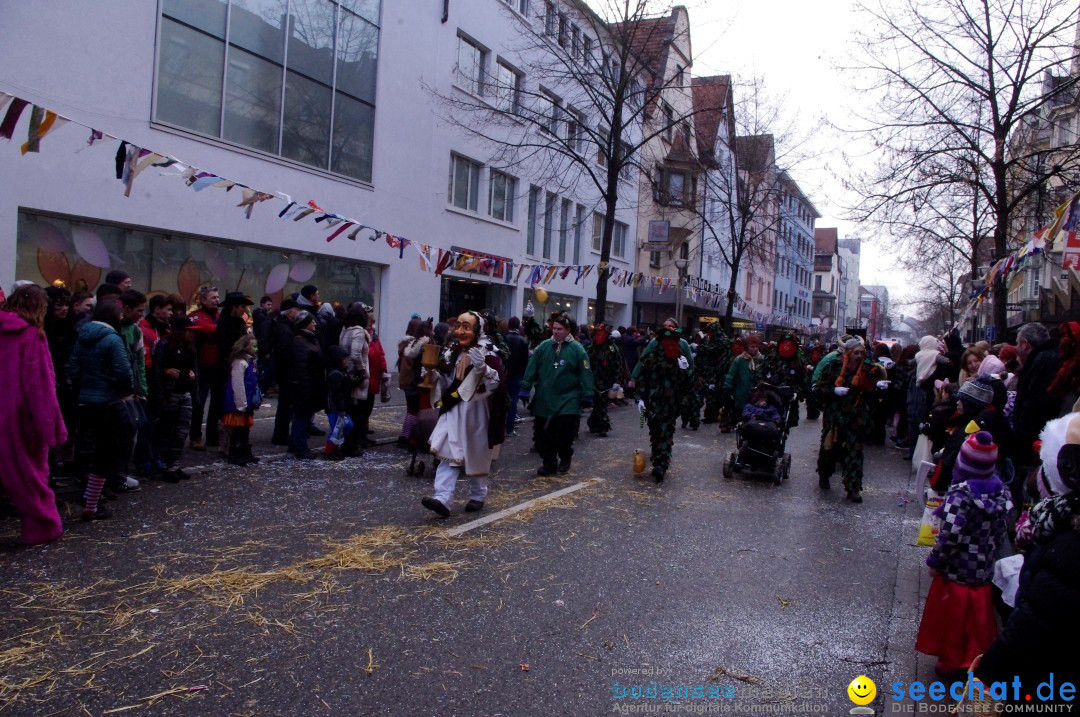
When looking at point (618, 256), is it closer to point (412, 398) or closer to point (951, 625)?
point (412, 398)

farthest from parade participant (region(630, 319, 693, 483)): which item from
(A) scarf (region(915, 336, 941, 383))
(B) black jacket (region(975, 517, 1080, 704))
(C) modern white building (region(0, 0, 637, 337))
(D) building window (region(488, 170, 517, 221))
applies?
(D) building window (region(488, 170, 517, 221))

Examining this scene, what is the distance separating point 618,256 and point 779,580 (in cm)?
2770

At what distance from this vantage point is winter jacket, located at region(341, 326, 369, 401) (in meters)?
9.09

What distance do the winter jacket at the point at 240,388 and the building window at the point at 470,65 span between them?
1470 cm

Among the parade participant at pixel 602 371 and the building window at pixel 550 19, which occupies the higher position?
the building window at pixel 550 19

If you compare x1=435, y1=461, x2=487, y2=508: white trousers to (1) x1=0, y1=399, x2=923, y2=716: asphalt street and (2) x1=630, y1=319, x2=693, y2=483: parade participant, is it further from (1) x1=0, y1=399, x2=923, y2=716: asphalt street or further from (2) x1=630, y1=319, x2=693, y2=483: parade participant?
(2) x1=630, y1=319, x2=693, y2=483: parade participant

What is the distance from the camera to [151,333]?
770 cm

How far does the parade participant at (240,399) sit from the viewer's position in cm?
804

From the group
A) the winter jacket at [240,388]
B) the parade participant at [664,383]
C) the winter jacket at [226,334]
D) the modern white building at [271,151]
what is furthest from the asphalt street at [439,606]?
the modern white building at [271,151]

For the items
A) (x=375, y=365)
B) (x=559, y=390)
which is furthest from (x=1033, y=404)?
(x=375, y=365)

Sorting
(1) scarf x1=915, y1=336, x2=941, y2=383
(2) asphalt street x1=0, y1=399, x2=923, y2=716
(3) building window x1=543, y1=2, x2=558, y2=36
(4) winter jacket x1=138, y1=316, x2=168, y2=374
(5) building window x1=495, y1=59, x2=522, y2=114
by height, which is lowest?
(2) asphalt street x1=0, y1=399, x2=923, y2=716

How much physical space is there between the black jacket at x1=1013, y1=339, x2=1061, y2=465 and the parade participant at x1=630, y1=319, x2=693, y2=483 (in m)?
3.83

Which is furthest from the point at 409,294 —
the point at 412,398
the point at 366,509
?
the point at 366,509

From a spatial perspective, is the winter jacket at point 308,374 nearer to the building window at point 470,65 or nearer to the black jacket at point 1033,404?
the black jacket at point 1033,404
